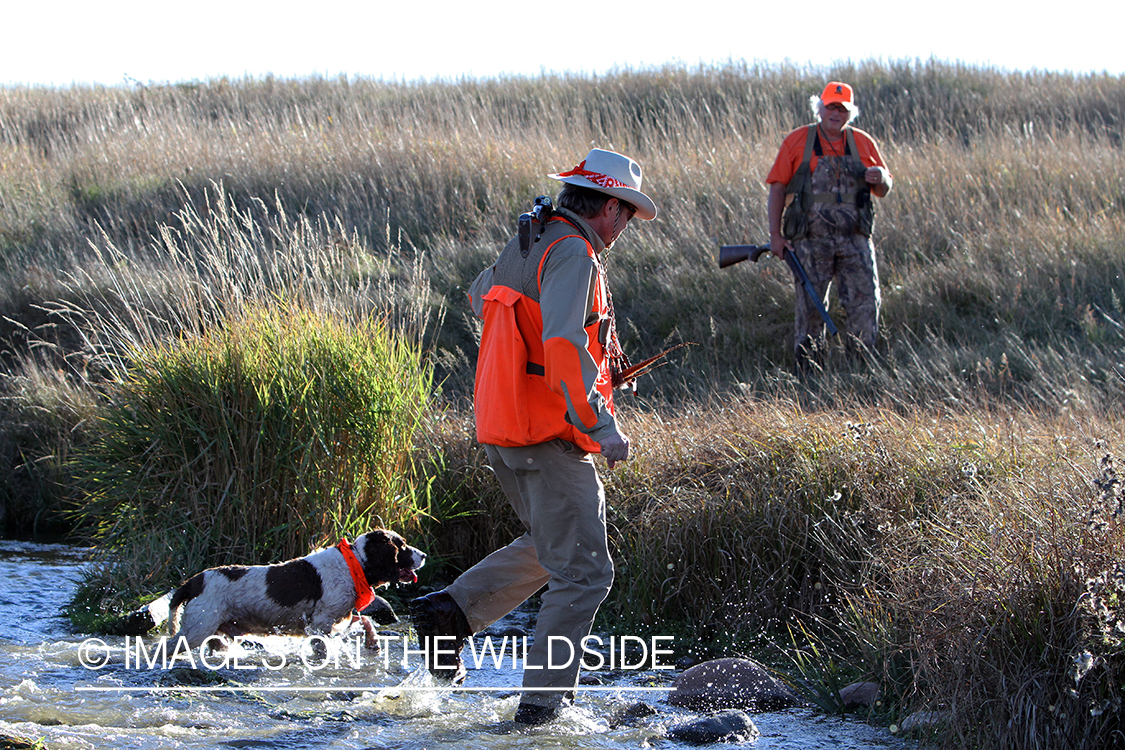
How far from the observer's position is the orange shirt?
8.98 m

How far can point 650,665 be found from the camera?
18.2 ft

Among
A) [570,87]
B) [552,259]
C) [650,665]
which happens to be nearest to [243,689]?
[650,665]

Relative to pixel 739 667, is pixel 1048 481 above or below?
above

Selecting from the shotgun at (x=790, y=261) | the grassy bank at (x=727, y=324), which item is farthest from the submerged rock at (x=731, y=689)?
the shotgun at (x=790, y=261)

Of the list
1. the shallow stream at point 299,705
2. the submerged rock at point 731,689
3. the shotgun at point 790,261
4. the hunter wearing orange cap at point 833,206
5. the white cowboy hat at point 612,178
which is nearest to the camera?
the white cowboy hat at point 612,178

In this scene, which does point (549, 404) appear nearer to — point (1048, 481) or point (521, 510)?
point (521, 510)

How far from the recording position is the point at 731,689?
191 inches

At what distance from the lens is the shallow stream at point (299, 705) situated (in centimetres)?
436

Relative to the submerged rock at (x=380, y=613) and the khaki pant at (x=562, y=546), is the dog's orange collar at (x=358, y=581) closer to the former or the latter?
the submerged rock at (x=380, y=613)

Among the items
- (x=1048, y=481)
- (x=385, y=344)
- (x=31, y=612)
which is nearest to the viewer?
(x=1048, y=481)

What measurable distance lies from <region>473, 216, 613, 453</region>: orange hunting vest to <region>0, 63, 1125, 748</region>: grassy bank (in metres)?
1.61

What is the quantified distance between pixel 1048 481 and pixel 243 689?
367cm

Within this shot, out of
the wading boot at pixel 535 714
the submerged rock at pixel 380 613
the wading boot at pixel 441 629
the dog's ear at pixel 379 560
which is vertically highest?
the dog's ear at pixel 379 560

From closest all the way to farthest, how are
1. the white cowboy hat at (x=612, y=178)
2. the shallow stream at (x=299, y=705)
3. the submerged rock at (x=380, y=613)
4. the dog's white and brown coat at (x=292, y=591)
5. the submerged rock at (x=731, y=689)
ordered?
the white cowboy hat at (x=612, y=178)
the shallow stream at (x=299, y=705)
the submerged rock at (x=731, y=689)
the dog's white and brown coat at (x=292, y=591)
the submerged rock at (x=380, y=613)
